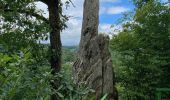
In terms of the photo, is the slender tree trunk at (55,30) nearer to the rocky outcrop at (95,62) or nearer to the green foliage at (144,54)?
the rocky outcrop at (95,62)

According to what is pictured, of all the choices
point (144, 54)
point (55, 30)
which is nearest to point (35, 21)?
point (55, 30)

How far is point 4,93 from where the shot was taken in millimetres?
1788

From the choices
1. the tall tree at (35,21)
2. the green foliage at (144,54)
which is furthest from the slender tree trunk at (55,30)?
the green foliage at (144,54)

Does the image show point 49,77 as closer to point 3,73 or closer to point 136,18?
point 3,73

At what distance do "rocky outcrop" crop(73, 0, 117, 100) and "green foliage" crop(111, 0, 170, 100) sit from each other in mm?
1284

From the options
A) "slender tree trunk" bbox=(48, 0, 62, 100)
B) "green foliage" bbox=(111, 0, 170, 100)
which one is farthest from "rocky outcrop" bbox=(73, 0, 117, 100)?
"green foliage" bbox=(111, 0, 170, 100)

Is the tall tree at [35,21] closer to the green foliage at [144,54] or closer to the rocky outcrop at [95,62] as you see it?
the rocky outcrop at [95,62]

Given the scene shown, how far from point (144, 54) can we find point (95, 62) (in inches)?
82.2

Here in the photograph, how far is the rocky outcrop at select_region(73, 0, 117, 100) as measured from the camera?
13.8 meters

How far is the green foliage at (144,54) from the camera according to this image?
50.2 ft

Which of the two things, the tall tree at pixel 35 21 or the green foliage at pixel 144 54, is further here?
the green foliage at pixel 144 54

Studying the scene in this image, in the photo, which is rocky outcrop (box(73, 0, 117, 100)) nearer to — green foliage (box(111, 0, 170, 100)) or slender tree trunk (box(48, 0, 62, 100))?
slender tree trunk (box(48, 0, 62, 100))

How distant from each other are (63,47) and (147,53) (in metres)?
2.61

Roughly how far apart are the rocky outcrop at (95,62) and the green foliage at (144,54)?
1.28 meters
